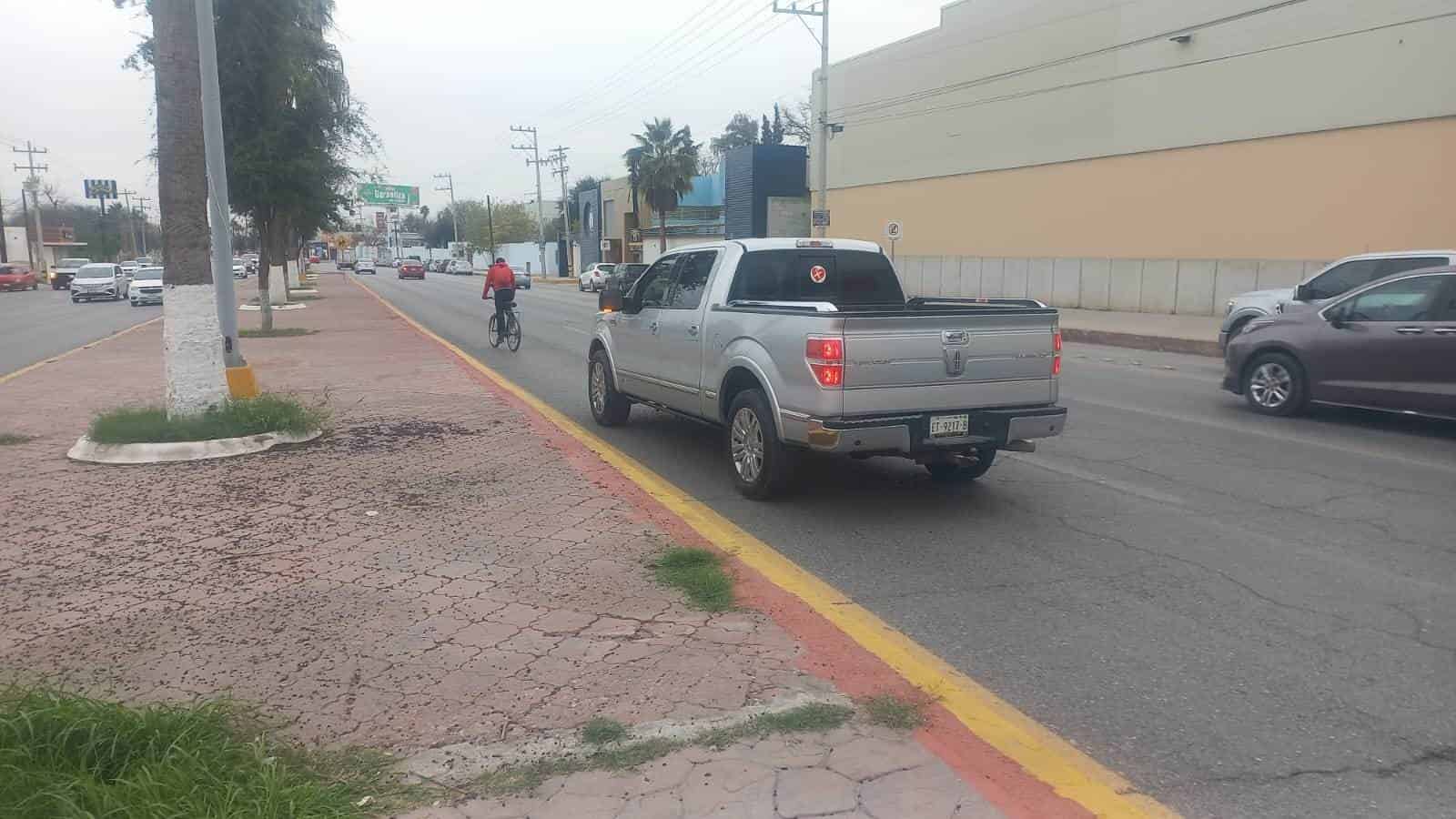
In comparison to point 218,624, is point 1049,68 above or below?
above

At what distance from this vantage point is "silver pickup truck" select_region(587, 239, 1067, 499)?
20.6 feet

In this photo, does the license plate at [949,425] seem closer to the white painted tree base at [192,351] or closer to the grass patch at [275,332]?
the white painted tree base at [192,351]

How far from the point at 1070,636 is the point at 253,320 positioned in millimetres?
27113

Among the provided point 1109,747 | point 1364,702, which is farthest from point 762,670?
point 1364,702

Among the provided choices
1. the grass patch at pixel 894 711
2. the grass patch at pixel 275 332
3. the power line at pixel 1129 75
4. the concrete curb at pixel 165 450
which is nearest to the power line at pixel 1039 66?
the power line at pixel 1129 75

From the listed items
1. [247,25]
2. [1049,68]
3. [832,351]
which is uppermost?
[1049,68]

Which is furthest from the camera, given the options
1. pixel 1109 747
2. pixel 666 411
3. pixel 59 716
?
pixel 666 411

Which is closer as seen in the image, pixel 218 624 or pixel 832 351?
pixel 218 624

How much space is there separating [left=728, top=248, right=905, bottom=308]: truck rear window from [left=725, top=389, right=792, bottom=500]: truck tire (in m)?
1.05

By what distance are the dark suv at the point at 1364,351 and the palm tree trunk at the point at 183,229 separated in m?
10.6

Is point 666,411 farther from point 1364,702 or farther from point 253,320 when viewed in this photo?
point 253,320

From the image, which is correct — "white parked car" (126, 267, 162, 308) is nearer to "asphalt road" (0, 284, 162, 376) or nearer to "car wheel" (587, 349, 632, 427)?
"asphalt road" (0, 284, 162, 376)

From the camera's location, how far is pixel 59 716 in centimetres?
336

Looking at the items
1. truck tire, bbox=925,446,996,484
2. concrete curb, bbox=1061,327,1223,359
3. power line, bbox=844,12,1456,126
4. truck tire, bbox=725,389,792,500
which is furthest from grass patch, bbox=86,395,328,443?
power line, bbox=844,12,1456,126
